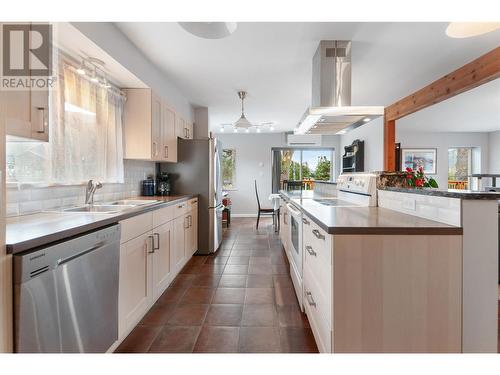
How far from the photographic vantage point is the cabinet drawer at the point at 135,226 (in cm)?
177

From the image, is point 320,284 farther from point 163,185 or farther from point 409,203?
point 163,185

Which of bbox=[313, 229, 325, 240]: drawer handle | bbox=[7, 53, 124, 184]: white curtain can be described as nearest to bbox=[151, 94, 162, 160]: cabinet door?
bbox=[7, 53, 124, 184]: white curtain

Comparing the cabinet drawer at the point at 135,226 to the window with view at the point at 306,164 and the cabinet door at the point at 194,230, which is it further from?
the window with view at the point at 306,164

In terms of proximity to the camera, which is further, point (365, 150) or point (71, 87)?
point (365, 150)

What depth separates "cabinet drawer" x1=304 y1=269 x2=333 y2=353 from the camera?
1.33 m

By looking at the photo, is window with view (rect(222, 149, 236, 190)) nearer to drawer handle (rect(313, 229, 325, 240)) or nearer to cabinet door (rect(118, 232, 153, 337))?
cabinet door (rect(118, 232, 153, 337))

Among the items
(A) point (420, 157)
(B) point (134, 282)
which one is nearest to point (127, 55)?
(B) point (134, 282)

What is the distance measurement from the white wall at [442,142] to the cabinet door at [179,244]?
7.03 m

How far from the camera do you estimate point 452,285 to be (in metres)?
1.24

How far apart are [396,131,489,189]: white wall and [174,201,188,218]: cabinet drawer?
690 centimetres

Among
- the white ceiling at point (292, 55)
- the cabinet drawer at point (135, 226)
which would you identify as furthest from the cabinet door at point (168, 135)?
the cabinet drawer at point (135, 226)
